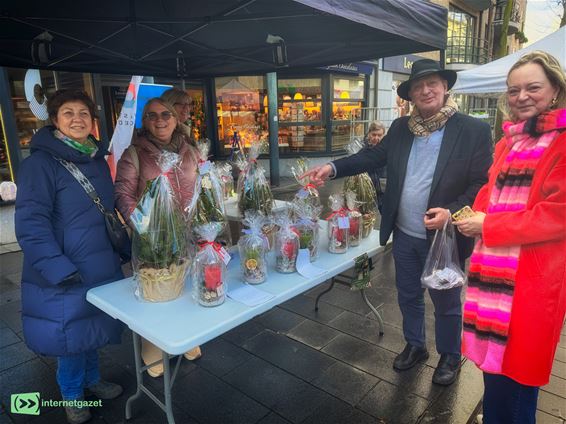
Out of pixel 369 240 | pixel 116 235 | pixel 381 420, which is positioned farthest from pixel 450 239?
pixel 116 235

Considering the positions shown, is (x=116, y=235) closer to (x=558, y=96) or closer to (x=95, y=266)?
(x=95, y=266)

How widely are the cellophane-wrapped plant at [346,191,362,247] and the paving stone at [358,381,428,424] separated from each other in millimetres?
943

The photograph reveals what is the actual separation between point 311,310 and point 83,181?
89.1 inches

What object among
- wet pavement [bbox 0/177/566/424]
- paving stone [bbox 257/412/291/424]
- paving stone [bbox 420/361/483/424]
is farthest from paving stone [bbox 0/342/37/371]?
paving stone [bbox 420/361/483/424]

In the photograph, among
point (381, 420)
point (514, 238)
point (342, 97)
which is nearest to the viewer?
point (514, 238)

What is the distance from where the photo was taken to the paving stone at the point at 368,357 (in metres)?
2.59

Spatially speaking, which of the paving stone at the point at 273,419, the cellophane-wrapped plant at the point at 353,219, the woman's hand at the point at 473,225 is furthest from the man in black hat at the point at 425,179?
the paving stone at the point at 273,419

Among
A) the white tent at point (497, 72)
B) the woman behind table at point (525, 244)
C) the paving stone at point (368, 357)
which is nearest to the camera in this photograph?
the woman behind table at point (525, 244)

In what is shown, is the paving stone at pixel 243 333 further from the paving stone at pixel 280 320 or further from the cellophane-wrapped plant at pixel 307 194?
the cellophane-wrapped plant at pixel 307 194

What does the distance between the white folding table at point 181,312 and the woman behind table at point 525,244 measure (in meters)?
0.83

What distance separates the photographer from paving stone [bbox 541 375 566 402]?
244 centimetres

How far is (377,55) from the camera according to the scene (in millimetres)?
3236

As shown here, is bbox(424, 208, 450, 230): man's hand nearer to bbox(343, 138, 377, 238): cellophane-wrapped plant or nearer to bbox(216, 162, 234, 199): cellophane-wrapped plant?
bbox(343, 138, 377, 238): cellophane-wrapped plant

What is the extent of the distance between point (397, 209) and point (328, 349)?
1216 mm
